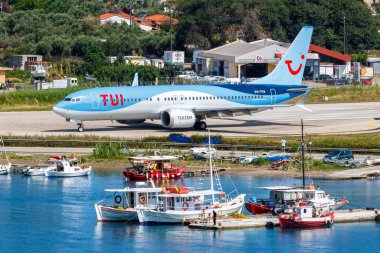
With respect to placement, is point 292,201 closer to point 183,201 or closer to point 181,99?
point 183,201

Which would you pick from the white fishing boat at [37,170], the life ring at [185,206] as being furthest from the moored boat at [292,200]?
the white fishing boat at [37,170]

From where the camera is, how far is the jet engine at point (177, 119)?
115m

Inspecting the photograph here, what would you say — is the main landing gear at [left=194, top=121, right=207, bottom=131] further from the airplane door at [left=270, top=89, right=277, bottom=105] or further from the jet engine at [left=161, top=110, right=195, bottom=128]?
the airplane door at [left=270, top=89, right=277, bottom=105]

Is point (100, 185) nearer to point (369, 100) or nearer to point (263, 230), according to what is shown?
point (263, 230)

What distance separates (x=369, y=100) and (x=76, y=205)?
77962mm

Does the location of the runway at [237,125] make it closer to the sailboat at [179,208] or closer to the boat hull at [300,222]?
the sailboat at [179,208]

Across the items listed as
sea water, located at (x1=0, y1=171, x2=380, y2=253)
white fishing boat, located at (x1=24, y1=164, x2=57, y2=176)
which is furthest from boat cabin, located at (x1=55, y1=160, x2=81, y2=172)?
sea water, located at (x1=0, y1=171, x2=380, y2=253)

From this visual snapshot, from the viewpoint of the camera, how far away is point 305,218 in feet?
248

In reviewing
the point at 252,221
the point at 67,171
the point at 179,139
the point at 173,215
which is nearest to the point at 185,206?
the point at 173,215

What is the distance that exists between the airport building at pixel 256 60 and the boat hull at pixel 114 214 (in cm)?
10157

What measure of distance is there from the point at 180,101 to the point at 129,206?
40019 mm

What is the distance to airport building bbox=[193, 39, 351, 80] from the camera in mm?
178125

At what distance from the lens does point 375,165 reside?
322ft

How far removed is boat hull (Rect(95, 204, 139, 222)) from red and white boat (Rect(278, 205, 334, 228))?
10.1 meters
